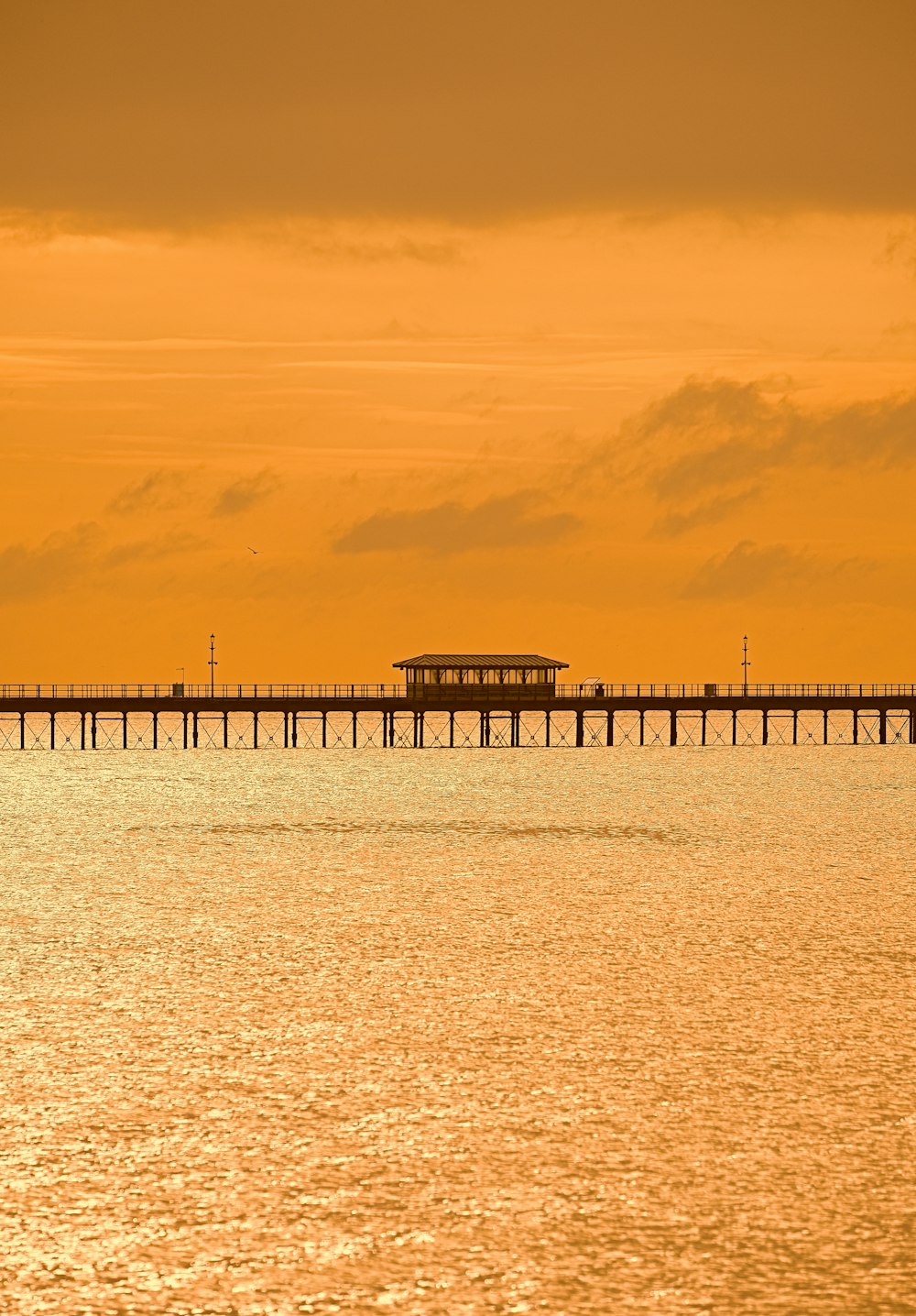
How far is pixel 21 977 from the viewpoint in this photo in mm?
23312

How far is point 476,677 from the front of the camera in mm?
84438

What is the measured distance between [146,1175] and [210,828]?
123 ft

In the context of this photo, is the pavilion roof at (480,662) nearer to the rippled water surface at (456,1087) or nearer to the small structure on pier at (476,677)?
the small structure on pier at (476,677)

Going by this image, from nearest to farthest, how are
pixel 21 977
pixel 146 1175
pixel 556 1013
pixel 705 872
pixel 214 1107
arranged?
pixel 146 1175
pixel 214 1107
pixel 556 1013
pixel 21 977
pixel 705 872

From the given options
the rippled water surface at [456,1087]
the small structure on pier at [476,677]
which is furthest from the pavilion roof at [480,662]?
the rippled water surface at [456,1087]

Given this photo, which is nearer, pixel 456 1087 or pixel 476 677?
pixel 456 1087

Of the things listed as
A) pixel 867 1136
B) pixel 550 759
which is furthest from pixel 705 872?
pixel 550 759

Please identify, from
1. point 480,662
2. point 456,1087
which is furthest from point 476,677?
point 456,1087

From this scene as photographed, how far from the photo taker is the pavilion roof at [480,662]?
84.7 m

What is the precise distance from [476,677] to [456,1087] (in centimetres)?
6788

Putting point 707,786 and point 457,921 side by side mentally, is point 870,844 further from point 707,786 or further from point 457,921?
point 707,786

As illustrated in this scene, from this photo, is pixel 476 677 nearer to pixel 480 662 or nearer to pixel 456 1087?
pixel 480 662

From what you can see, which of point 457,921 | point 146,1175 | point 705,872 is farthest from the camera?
point 705,872

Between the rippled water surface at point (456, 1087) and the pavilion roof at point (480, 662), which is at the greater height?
the pavilion roof at point (480, 662)
